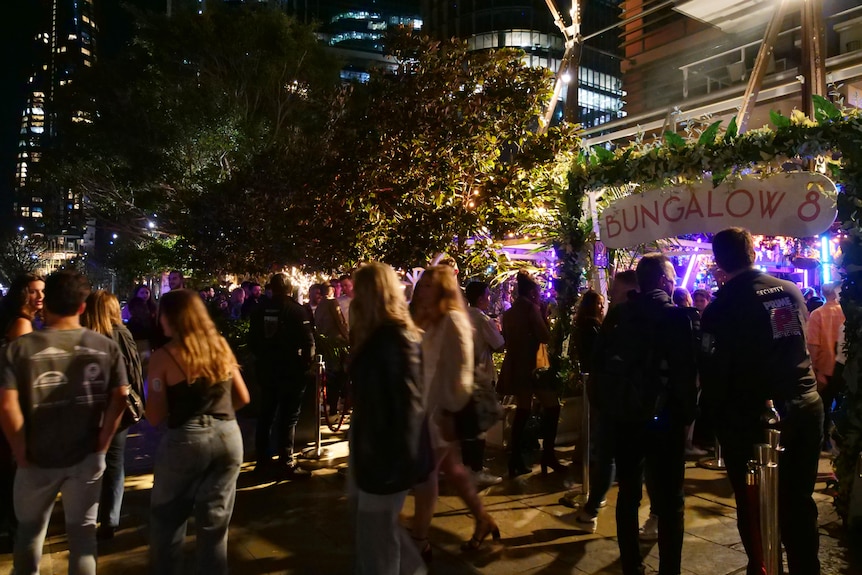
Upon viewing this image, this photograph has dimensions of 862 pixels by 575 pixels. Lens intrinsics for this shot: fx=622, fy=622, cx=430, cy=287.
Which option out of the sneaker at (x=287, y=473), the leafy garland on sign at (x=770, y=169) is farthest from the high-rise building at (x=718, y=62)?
the sneaker at (x=287, y=473)

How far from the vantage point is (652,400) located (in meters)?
3.41

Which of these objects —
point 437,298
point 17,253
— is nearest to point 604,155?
point 437,298

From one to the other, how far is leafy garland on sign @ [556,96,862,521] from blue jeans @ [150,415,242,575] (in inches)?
172

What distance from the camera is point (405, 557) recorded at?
306cm

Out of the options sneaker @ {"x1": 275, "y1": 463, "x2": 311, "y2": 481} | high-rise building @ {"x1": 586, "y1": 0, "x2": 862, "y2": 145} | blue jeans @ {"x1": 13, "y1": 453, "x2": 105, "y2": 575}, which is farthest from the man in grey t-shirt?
high-rise building @ {"x1": 586, "y1": 0, "x2": 862, "y2": 145}

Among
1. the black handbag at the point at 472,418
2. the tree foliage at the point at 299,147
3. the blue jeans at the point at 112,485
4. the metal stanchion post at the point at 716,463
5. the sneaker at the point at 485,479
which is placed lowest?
the metal stanchion post at the point at 716,463

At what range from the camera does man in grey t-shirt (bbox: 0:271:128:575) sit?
9.46ft

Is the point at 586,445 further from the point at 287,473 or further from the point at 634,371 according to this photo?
the point at 287,473

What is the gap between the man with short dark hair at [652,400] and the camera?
343 centimetres

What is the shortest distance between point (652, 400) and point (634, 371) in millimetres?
181

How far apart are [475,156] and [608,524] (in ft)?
17.9

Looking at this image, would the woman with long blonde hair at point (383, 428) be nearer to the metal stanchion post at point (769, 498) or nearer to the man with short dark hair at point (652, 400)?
the man with short dark hair at point (652, 400)

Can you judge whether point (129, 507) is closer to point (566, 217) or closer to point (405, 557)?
point (405, 557)

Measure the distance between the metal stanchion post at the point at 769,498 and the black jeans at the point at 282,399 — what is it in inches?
159
